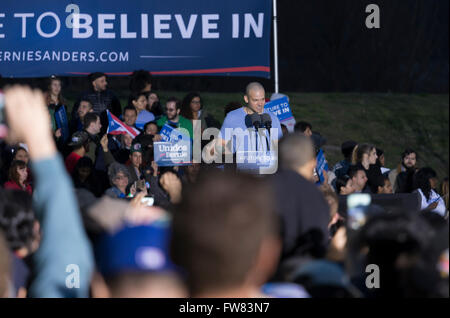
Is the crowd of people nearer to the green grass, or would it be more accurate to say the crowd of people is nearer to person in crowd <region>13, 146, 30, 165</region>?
person in crowd <region>13, 146, 30, 165</region>

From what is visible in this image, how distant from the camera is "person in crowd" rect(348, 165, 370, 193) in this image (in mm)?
9375

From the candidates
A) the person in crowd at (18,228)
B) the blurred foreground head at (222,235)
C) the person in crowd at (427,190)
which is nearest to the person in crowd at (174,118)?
the person in crowd at (427,190)

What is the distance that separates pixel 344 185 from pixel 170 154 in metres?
2.02

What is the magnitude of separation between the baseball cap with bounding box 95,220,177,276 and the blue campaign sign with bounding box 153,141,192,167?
6003 mm

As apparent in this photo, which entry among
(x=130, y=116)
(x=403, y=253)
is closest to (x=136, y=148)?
(x=130, y=116)

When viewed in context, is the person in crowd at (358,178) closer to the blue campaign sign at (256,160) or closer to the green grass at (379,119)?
the blue campaign sign at (256,160)

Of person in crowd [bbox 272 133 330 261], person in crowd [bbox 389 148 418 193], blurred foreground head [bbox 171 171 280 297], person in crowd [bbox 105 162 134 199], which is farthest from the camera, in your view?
person in crowd [bbox 389 148 418 193]

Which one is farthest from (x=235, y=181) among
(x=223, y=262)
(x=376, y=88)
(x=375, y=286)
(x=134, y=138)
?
(x=376, y=88)

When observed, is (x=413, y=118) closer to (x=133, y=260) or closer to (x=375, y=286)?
(x=375, y=286)

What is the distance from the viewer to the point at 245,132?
785 cm

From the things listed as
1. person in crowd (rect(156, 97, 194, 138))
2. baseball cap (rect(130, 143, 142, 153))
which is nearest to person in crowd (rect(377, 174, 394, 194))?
person in crowd (rect(156, 97, 194, 138))

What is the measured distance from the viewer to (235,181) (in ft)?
8.34

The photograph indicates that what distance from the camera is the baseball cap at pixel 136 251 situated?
2666mm

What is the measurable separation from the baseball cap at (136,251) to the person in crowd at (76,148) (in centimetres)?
643
